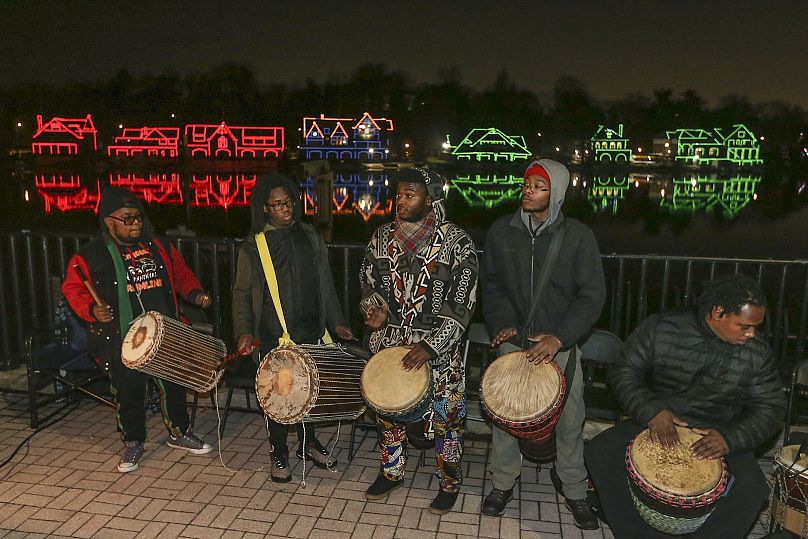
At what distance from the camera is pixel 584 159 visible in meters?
86.8

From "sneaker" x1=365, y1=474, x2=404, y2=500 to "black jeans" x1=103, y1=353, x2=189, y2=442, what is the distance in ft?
5.35

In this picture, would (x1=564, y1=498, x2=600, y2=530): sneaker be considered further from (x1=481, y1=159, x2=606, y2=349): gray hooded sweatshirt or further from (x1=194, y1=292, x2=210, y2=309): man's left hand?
(x1=194, y1=292, x2=210, y2=309): man's left hand

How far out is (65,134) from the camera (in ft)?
232

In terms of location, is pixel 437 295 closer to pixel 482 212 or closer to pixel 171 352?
pixel 171 352

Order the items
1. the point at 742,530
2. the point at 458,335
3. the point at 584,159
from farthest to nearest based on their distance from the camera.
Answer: the point at 584,159 < the point at 458,335 < the point at 742,530

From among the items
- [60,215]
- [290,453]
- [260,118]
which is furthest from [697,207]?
[260,118]

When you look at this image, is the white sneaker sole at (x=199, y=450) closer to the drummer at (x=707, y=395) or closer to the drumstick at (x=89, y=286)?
the drumstick at (x=89, y=286)

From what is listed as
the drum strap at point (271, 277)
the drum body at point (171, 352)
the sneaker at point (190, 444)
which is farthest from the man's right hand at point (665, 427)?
the sneaker at point (190, 444)

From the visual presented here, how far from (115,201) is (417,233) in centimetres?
214

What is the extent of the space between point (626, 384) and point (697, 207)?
35400 millimetres

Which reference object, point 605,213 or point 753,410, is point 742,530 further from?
point 605,213

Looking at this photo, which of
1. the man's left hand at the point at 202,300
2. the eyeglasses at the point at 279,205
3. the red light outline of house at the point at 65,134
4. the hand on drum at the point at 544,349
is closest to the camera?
the hand on drum at the point at 544,349

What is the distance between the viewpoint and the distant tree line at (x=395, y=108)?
7494 centimetres

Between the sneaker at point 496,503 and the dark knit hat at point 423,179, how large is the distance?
75.1 inches
